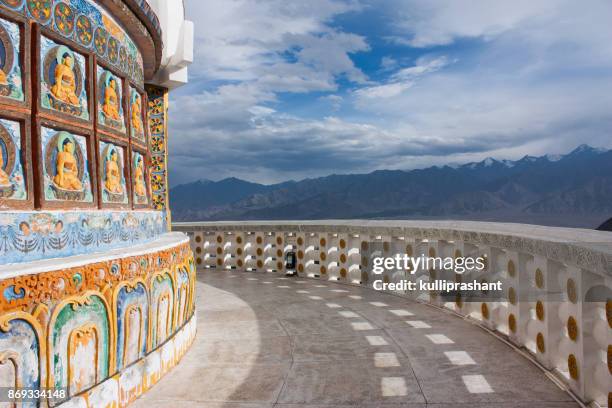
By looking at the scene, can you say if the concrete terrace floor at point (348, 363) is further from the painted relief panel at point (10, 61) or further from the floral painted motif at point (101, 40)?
the floral painted motif at point (101, 40)

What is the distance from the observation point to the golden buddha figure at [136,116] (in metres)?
6.27

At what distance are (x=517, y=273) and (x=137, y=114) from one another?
5.14 metres

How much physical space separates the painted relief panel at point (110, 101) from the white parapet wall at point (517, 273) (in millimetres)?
4632

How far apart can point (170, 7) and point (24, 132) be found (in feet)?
22.9

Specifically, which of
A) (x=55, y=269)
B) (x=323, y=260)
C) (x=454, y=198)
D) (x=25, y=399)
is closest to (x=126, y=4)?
(x=55, y=269)

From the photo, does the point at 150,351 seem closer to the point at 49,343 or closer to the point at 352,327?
the point at 49,343

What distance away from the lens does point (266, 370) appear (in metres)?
5.30

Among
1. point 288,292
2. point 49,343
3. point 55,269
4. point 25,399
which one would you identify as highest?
point 55,269

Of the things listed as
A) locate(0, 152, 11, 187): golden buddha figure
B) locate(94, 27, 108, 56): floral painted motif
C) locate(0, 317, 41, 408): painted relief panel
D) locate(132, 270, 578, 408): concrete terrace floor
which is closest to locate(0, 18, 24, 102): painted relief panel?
locate(0, 152, 11, 187): golden buddha figure

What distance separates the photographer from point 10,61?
386cm

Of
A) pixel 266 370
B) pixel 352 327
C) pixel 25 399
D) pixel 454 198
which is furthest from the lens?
pixel 454 198

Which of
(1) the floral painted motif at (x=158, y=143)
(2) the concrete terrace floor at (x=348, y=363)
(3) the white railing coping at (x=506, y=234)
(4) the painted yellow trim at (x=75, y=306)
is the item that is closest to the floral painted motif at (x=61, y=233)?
(4) the painted yellow trim at (x=75, y=306)

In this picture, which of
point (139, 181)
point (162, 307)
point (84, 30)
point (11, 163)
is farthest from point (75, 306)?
point (139, 181)

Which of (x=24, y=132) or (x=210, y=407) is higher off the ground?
(x=24, y=132)
